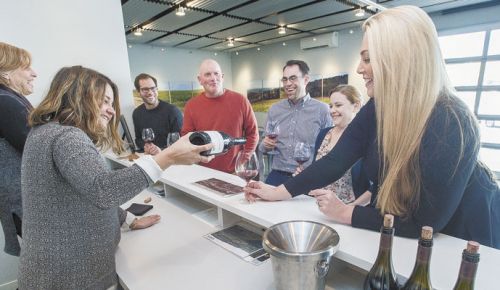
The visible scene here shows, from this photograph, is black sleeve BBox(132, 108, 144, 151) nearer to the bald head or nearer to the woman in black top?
the bald head

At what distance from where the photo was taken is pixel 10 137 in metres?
1.35

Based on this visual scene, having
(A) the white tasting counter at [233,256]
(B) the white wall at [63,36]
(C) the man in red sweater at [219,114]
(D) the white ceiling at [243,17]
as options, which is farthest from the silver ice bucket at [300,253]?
(D) the white ceiling at [243,17]

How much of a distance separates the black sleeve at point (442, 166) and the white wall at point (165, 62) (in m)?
7.64

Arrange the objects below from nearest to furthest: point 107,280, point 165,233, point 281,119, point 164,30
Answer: point 107,280 → point 165,233 → point 281,119 → point 164,30

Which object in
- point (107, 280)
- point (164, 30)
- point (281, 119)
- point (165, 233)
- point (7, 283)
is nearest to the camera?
point (107, 280)

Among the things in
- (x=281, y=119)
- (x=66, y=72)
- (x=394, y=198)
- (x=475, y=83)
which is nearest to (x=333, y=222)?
(x=394, y=198)

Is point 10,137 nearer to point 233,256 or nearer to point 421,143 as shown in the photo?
point 233,256

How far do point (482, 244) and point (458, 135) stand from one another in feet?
1.33

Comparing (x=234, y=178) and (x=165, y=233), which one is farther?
(x=234, y=178)

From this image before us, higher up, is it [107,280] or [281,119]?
[281,119]

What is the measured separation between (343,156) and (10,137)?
1.55 metres

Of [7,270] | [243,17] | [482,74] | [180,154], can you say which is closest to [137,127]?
[7,270]

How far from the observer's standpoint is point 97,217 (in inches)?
37.0

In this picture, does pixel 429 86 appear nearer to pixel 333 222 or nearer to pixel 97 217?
pixel 333 222
